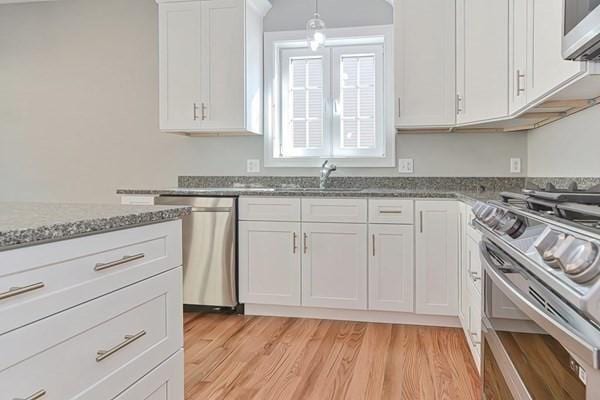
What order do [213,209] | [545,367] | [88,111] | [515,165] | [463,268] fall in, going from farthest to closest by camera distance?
[88,111]
[515,165]
[213,209]
[463,268]
[545,367]

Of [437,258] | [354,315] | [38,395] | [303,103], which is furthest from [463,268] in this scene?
[38,395]

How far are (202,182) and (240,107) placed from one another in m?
0.83

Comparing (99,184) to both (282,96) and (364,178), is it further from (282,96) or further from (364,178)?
(364,178)

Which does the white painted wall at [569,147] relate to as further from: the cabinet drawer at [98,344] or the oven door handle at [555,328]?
the cabinet drawer at [98,344]

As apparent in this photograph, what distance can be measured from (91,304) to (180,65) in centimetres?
282

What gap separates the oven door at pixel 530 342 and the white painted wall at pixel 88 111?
2.47 m

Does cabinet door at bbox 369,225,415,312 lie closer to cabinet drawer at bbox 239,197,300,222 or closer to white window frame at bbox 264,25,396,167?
cabinet drawer at bbox 239,197,300,222

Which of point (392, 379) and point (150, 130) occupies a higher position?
point (150, 130)

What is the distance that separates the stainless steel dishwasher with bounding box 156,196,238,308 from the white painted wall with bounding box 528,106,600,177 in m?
2.04

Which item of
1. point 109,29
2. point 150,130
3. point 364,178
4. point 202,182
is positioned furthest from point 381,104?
point 109,29

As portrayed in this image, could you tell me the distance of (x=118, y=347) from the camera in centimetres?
123

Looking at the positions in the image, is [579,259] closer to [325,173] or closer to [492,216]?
[492,216]

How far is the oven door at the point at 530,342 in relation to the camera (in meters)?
0.71

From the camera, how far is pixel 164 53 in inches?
142
